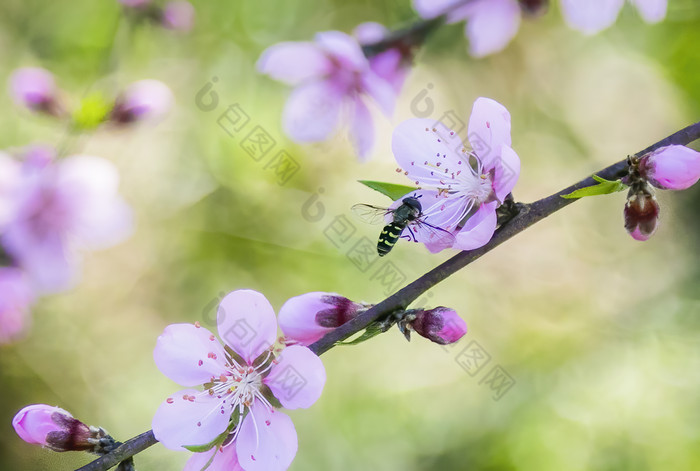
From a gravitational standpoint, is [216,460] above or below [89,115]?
below

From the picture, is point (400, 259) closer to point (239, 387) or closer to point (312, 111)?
point (312, 111)

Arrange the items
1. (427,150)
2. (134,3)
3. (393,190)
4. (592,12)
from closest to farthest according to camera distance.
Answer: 1. (393,190)
2. (427,150)
3. (592,12)
4. (134,3)

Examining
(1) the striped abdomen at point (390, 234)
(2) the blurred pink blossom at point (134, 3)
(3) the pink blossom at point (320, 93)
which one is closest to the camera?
(1) the striped abdomen at point (390, 234)

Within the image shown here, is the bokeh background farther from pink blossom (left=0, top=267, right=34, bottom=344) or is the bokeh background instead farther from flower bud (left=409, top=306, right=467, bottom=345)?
flower bud (left=409, top=306, right=467, bottom=345)

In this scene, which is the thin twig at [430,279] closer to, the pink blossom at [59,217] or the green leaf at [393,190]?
the green leaf at [393,190]

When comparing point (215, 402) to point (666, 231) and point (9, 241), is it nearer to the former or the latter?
point (9, 241)

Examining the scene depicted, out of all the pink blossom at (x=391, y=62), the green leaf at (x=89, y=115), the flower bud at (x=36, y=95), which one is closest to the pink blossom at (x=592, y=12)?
the pink blossom at (x=391, y=62)

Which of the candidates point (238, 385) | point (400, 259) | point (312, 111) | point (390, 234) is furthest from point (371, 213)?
point (400, 259)
